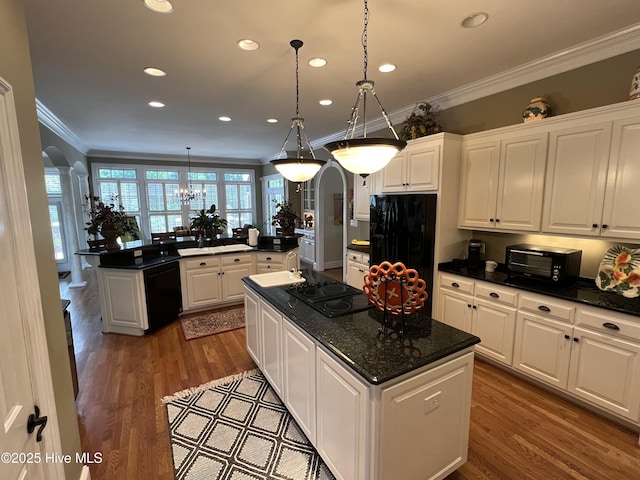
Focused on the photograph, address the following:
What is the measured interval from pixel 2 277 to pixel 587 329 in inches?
132

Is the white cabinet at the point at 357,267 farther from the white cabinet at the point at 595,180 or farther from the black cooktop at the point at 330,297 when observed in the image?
the white cabinet at the point at 595,180

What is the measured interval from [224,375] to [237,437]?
0.83 metres

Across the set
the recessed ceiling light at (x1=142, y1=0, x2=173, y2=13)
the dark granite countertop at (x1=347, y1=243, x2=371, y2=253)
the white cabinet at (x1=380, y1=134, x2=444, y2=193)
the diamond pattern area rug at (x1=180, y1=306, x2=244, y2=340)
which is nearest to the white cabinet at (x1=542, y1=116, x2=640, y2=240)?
the white cabinet at (x1=380, y1=134, x2=444, y2=193)

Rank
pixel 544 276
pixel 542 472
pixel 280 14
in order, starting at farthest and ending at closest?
pixel 544 276
pixel 280 14
pixel 542 472

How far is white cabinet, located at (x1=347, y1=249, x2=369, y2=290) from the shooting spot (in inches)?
174

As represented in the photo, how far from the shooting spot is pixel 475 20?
2094mm

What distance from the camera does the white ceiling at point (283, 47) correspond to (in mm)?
1964

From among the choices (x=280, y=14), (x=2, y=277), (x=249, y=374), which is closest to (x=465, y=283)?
(x=249, y=374)

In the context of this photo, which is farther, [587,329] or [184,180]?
[184,180]

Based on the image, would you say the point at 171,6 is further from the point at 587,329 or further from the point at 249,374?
the point at 587,329

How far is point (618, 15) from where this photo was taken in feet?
6.74

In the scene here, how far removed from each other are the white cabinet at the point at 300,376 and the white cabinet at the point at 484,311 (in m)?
1.95

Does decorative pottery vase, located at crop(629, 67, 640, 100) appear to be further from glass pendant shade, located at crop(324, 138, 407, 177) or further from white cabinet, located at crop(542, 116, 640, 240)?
glass pendant shade, located at crop(324, 138, 407, 177)

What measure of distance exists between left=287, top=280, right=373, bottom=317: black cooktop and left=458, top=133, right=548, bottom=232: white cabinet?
5.57 feet
